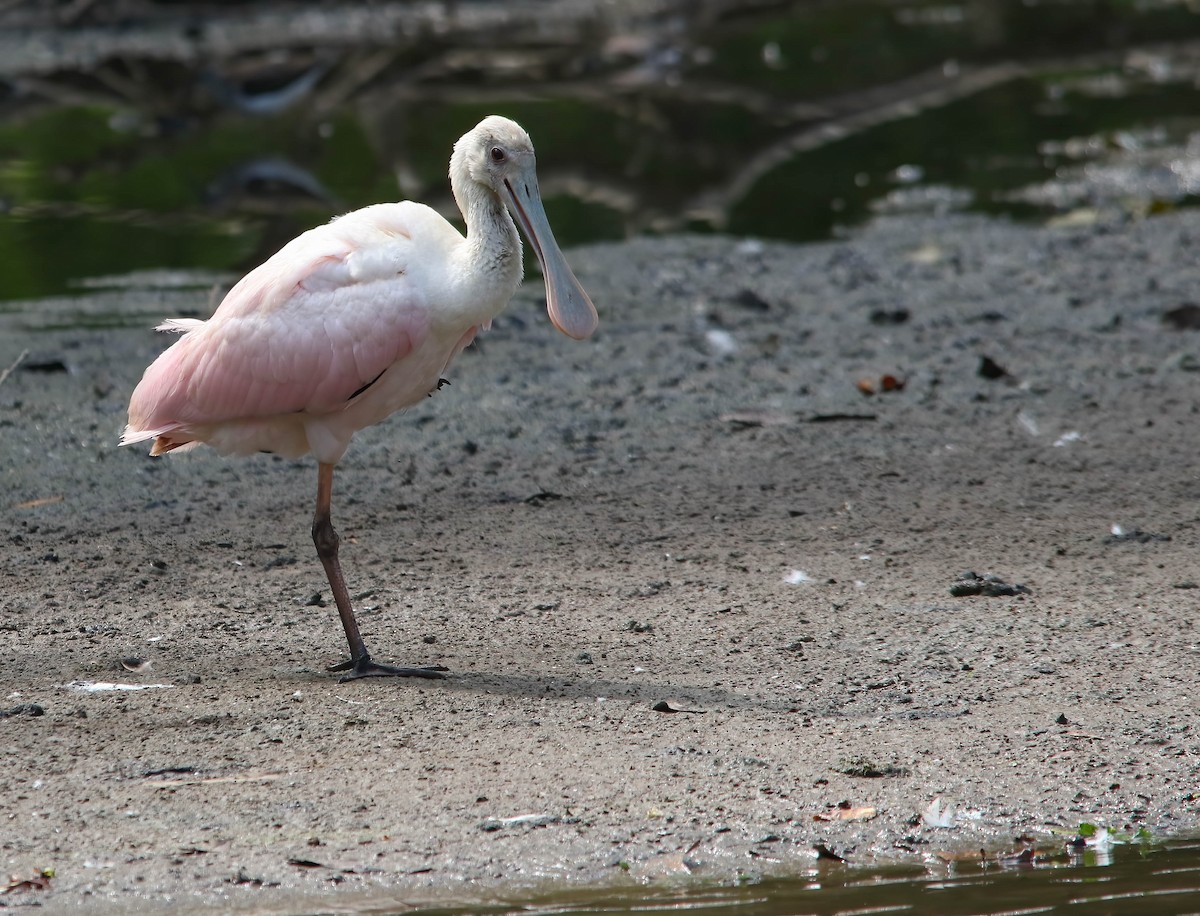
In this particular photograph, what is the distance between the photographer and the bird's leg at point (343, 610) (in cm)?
542

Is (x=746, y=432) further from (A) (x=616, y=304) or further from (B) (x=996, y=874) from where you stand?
(B) (x=996, y=874)

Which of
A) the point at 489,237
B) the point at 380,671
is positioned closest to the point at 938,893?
the point at 380,671

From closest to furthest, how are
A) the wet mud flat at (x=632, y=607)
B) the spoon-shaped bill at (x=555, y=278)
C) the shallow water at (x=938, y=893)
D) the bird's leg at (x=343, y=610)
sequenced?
the shallow water at (x=938, y=893) → the wet mud flat at (x=632, y=607) → the bird's leg at (x=343, y=610) → the spoon-shaped bill at (x=555, y=278)

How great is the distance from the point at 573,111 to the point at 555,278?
445 inches

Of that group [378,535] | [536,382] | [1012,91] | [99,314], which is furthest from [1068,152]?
[378,535]

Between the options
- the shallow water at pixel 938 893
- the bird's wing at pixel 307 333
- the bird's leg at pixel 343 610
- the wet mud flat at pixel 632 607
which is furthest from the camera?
the bird's leg at pixel 343 610

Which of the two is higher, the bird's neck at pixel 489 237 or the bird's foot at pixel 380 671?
the bird's neck at pixel 489 237

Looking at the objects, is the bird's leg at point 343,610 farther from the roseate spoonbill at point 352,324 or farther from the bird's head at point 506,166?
the bird's head at point 506,166

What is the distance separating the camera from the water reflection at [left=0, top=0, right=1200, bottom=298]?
12648 mm

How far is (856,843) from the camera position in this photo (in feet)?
13.9

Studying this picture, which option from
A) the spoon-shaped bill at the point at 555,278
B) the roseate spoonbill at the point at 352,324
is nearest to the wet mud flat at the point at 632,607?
the roseate spoonbill at the point at 352,324

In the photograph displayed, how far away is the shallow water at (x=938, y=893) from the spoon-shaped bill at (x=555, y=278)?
7.68 ft

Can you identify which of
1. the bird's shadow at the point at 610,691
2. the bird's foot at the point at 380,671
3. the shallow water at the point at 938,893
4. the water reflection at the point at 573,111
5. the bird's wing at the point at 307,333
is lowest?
the shallow water at the point at 938,893

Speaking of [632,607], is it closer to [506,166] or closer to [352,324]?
[352,324]
